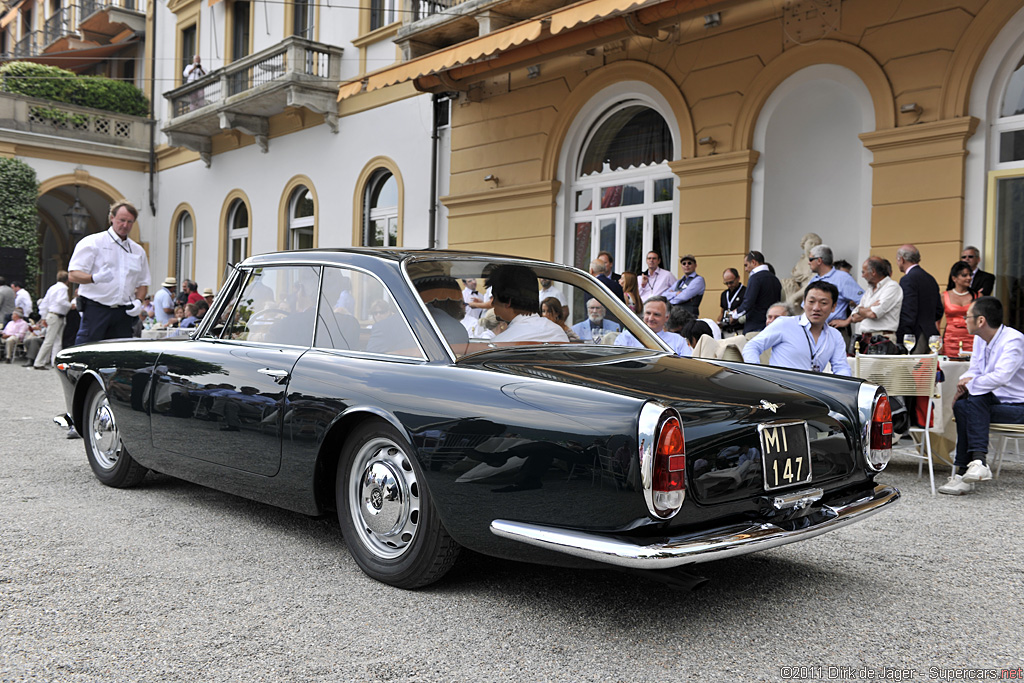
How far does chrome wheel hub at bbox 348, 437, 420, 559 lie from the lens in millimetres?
3576

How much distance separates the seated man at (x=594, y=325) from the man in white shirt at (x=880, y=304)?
17.0 ft

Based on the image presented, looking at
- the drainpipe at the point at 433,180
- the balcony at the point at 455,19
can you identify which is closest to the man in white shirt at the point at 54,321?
the drainpipe at the point at 433,180

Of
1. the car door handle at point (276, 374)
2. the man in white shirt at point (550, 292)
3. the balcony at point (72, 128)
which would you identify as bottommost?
the car door handle at point (276, 374)

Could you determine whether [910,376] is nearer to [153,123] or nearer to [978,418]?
[978,418]

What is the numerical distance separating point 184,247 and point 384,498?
82.0ft

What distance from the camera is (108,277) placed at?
24.0 feet

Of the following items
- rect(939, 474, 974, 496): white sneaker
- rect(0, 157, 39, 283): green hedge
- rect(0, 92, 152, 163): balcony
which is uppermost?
rect(0, 92, 152, 163): balcony

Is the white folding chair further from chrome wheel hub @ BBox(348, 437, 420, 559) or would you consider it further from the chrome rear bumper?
chrome wheel hub @ BBox(348, 437, 420, 559)

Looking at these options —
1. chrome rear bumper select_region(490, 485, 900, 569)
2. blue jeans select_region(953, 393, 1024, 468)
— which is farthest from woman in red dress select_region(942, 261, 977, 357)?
chrome rear bumper select_region(490, 485, 900, 569)

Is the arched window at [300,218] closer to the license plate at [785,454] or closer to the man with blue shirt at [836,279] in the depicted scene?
the man with blue shirt at [836,279]

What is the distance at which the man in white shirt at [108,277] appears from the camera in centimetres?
723

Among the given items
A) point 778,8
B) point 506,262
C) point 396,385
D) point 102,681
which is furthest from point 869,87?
point 102,681

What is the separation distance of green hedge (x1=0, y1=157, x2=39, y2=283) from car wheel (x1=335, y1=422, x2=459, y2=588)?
24424mm

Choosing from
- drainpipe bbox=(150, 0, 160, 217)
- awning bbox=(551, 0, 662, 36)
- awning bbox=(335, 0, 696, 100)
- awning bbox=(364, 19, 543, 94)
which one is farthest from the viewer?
drainpipe bbox=(150, 0, 160, 217)
